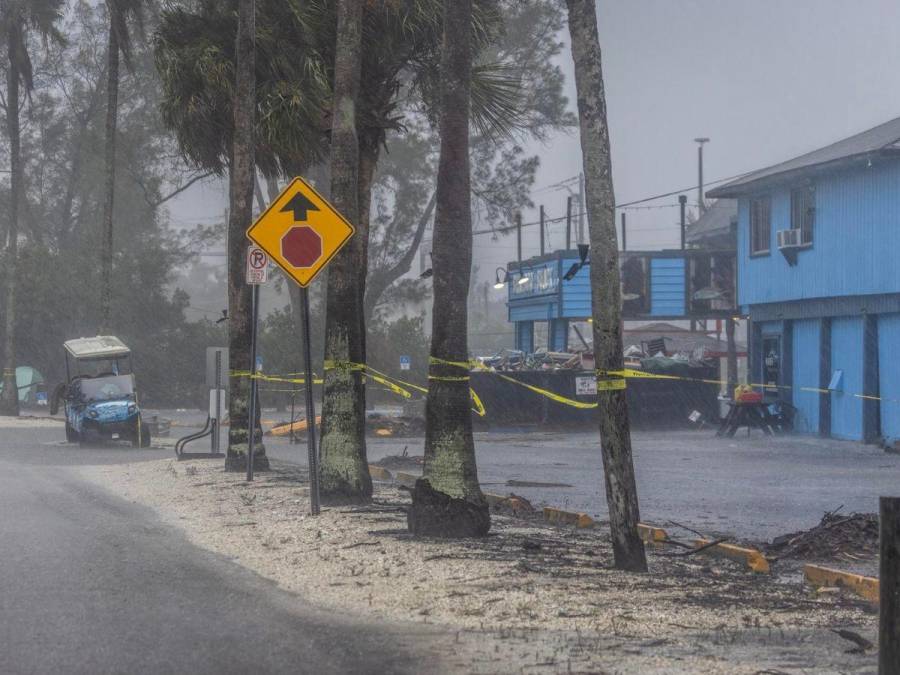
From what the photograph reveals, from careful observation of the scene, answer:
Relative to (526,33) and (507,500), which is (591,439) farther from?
(526,33)

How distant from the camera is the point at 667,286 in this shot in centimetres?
4253

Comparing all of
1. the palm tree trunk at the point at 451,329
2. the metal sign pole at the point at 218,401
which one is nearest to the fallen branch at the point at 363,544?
the palm tree trunk at the point at 451,329

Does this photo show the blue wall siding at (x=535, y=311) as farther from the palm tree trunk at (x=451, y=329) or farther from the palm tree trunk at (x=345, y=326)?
the palm tree trunk at (x=451, y=329)

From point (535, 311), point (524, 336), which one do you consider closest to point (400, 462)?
point (535, 311)

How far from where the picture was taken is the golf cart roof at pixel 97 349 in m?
31.4

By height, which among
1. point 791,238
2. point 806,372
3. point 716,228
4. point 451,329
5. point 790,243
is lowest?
point 806,372

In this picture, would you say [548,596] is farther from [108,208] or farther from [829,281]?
[108,208]

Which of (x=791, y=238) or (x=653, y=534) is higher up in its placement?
(x=791, y=238)

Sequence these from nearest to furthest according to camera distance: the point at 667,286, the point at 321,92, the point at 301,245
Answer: the point at 301,245 → the point at 321,92 → the point at 667,286

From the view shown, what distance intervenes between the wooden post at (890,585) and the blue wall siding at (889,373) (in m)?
22.5

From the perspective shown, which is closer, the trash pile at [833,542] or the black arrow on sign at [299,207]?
the trash pile at [833,542]

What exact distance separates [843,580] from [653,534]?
9.48 feet

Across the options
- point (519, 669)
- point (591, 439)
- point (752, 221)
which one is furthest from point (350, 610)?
point (752, 221)

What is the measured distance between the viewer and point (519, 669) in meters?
6.84
